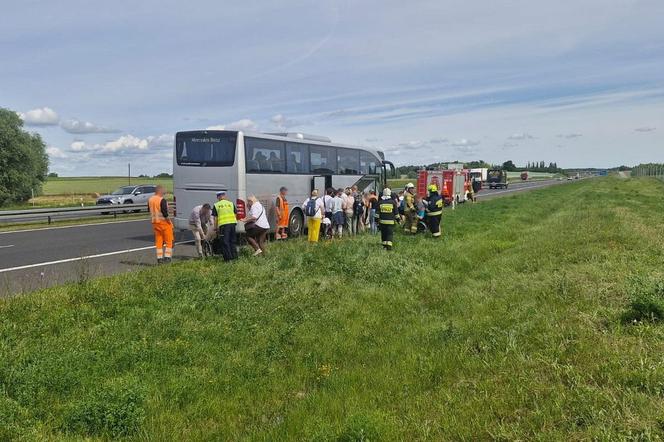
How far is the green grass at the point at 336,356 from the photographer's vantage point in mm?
4012

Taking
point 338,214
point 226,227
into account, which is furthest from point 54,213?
point 226,227

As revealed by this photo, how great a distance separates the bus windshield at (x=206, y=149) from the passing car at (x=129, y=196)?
1914 centimetres

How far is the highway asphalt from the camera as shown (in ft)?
31.7

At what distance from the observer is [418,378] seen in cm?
504

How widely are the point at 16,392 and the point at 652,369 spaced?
5.89 m

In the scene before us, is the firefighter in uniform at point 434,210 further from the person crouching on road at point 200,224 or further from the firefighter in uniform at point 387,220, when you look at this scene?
the person crouching on road at point 200,224

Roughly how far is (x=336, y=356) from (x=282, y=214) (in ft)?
29.9

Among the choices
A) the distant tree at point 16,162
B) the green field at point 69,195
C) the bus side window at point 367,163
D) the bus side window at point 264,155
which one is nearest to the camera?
the bus side window at point 264,155

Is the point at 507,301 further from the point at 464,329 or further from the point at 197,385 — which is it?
the point at 197,385

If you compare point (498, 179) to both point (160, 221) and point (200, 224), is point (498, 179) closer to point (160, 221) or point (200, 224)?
point (200, 224)

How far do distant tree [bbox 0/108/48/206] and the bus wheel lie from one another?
1432 inches

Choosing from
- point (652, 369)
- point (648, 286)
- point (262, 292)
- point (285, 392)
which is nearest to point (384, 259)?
point (262, 292)

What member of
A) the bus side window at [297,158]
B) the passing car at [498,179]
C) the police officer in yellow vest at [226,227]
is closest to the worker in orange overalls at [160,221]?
the police officer in yellow vest at [226,227]

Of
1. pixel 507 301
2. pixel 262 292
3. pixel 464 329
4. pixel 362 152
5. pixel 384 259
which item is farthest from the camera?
pixel 362 152
